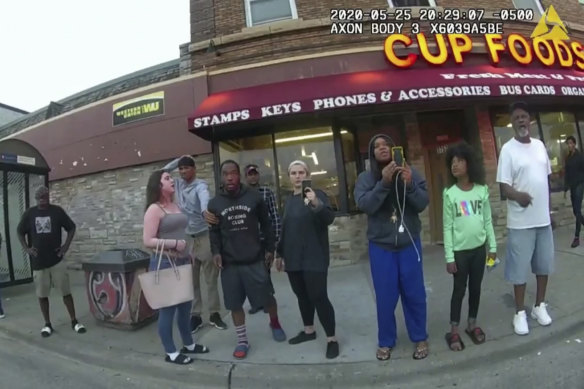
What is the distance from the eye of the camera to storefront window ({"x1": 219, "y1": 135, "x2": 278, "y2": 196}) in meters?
7.57

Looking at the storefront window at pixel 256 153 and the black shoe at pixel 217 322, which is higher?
the storefront window at pixel 256 153

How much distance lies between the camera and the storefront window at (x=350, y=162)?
7.44 meters

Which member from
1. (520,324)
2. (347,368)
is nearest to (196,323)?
(347,368)

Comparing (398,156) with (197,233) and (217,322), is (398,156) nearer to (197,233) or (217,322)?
(197,233)

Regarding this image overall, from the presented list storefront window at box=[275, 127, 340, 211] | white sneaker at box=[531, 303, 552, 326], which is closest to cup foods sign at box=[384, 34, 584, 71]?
storefront window at box=[275, 127, 340, 211]

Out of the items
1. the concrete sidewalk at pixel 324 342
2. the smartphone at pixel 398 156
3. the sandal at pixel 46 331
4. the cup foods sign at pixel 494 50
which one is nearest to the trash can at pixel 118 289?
the concrete sidewalk at pixel 324 342

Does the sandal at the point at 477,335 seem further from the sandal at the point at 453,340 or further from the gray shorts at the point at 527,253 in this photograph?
the gray shorts at the point at 527,253

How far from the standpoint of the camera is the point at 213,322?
428 centimetres

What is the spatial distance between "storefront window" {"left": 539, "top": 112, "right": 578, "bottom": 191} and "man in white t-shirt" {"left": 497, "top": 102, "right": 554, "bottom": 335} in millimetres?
5904

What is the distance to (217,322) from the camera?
4254 mm

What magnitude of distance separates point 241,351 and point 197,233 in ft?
4.97

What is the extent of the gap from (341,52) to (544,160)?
4.77 metres

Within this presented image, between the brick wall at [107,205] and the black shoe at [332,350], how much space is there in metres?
5.00

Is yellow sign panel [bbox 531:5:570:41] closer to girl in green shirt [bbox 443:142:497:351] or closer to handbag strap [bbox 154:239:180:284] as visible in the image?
girl in green shirt [bbox 443:142:497:351]
